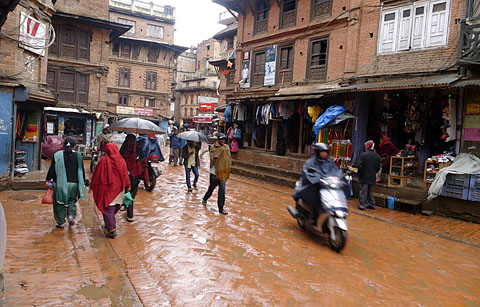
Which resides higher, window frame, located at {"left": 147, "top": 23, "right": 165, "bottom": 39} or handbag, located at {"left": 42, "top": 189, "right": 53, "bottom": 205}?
window frame, located at {"left": 147, "top": 23, "right": 165, "bottom": 39}

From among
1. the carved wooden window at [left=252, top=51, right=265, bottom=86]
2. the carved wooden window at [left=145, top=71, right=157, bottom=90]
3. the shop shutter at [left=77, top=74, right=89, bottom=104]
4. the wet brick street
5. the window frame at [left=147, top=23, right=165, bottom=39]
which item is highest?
the window frame at [left=147, top=23, right=165, bottom=39]

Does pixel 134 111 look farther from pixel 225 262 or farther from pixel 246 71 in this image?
pixel 225 262

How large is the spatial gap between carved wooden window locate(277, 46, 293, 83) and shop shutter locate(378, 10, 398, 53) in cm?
486

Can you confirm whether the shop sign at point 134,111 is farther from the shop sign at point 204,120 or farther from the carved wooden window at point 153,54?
the shop sign at point 204,120

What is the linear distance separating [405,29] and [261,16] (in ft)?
28.4

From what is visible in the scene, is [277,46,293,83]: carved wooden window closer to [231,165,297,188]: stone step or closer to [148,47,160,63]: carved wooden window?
[231,165,297,188]: stone step

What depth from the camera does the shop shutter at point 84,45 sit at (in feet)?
81.5

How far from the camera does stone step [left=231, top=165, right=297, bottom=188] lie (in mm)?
13902

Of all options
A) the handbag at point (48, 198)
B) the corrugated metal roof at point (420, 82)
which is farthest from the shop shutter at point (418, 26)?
the handbag at point (48, 198)

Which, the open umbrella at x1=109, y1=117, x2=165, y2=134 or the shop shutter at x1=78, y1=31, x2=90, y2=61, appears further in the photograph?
the shop shutter at x1=78, y1=31, x2=90, y2=61

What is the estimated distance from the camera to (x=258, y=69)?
1884 centimetres

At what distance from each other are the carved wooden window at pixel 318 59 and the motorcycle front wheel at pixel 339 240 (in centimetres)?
1014

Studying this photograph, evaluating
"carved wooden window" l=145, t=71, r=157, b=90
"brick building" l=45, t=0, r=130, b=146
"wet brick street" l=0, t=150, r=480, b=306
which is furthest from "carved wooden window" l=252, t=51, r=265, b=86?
"carved wooden window" l=145, t=71, r=157, b=90

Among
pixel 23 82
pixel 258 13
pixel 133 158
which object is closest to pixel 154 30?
pixel 258 13
